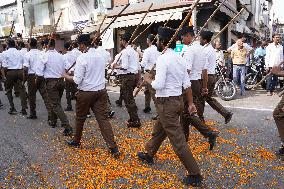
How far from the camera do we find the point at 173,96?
480cm

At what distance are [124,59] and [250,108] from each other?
14.9ft

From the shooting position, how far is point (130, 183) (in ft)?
15.9

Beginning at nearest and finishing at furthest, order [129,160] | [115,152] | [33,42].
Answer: [129,160] < [115,152] < [33,42]

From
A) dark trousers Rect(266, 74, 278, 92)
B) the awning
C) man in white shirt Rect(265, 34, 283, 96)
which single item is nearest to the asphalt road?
man in white shirt Rect(265, 34, 283, 96)

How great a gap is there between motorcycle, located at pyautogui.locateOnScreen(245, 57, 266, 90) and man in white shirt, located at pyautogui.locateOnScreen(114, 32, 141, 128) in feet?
24.0

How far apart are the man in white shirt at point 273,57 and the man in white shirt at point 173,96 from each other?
27.2 feet

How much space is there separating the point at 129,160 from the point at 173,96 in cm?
163

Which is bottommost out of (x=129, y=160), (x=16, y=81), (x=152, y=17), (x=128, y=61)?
(x=129, y=160)

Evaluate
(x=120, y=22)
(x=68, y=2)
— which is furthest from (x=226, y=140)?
(x=68, y=2)

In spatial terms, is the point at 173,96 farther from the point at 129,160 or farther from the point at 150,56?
the point at 150,56

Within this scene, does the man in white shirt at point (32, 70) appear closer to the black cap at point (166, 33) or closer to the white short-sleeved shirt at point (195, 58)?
the white short-sleeved shirt at point (195, 58)

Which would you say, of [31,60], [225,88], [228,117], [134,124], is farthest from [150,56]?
[225,88]

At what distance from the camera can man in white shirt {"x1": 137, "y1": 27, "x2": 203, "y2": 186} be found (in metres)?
4.65

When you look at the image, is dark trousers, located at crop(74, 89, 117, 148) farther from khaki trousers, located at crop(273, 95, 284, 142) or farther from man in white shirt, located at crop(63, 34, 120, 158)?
khaki trousers, located at crop(273, 95, 284, 142)
